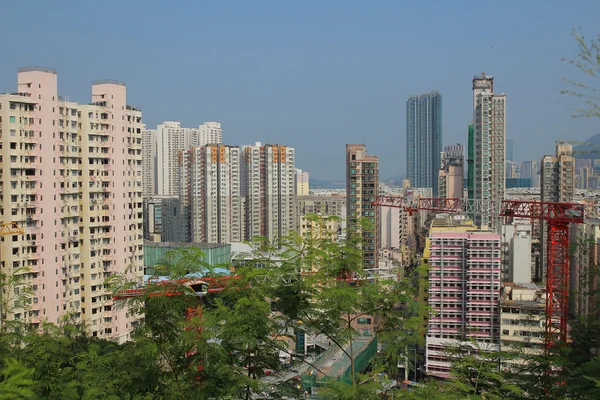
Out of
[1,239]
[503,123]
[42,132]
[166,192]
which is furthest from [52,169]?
[166,192]

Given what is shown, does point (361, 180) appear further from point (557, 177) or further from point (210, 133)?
point (210, 133)

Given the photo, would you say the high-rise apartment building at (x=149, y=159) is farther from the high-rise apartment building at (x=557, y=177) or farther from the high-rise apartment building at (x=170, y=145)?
the high-rise apartment building at (x=557, y=177)

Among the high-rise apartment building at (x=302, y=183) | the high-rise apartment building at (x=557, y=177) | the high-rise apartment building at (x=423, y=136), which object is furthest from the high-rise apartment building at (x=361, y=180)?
the high-rise apartment building at (x=423, y=136)

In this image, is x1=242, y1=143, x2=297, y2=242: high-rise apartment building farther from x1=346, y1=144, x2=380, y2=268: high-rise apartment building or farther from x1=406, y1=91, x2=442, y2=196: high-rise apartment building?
x1=406, y1=91, x2=442, y2=196: high-rise apartment building

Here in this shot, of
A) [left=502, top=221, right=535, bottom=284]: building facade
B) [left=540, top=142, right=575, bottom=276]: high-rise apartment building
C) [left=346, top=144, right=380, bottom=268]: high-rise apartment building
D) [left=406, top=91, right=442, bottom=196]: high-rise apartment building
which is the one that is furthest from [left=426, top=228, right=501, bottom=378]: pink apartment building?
[left=406, top=91, right=442, bottom=196]: high-rise apartment building

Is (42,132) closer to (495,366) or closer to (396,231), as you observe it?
(495,366)
